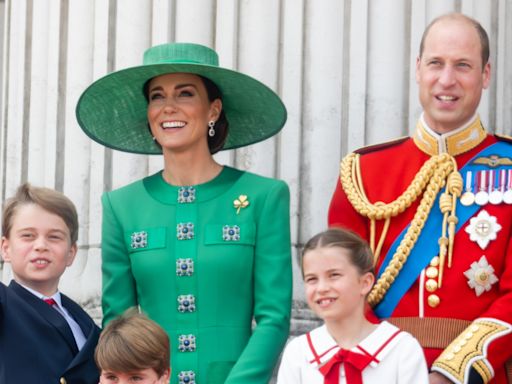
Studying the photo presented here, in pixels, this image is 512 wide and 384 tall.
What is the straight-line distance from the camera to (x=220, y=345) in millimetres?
5223

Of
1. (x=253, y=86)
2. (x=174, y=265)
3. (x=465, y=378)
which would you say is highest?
(x=253, y=86)

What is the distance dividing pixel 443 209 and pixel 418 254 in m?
0.18

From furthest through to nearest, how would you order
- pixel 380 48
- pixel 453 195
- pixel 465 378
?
pixel 380 48
pixel 453 195
pixel 465 378

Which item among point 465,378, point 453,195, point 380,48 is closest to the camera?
point 465,378

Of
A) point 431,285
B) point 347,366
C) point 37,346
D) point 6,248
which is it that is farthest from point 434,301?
point 6,248

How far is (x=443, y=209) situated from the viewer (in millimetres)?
5172

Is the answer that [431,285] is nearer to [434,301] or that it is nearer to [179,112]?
[434,301]

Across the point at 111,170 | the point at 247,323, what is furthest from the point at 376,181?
the point at 111,170

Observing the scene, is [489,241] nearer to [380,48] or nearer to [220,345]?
[220,345]

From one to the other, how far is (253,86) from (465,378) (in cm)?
140

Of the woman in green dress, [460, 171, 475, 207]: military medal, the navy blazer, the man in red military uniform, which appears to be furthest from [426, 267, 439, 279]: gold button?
the navy blazer

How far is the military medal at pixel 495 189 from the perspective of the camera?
16.8 ft

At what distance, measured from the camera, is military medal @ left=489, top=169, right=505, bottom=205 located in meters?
5.12

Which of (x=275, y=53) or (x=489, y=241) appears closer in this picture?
(x=489, y=241)
